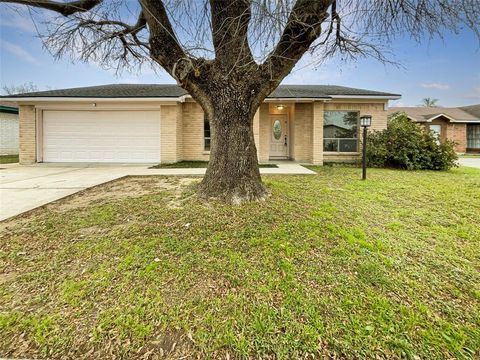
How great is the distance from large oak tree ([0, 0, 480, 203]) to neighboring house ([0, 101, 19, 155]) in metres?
16.3

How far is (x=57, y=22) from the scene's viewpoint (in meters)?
5.59

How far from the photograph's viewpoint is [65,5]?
16.7 ft

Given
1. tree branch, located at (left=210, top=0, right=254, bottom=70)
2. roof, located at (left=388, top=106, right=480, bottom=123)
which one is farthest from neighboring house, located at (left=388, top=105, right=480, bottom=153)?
tree branch, located at (left=210, top=0, right=254, bottom=70)

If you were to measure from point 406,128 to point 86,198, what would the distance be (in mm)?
12481

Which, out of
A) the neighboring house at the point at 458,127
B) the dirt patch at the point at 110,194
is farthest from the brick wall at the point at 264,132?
the neighboring house at the point at 458,127

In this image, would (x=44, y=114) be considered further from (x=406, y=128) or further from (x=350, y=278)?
(x=406, y=128)

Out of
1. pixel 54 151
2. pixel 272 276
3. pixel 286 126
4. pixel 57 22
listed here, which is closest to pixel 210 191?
pixel 272 276

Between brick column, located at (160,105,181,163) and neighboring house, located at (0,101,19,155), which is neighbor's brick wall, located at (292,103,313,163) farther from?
neighboring house, located at (0,101,19,155)

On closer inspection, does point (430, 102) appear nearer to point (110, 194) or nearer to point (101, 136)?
point (101, 136)

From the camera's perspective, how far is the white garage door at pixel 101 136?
12445 millimetres

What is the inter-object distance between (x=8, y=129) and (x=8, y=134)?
33cm

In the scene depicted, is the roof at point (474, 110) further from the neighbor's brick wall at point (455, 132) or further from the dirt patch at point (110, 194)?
the dirt patch at point (110, 194)

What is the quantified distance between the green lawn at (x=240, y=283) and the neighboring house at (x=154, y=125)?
8052mm

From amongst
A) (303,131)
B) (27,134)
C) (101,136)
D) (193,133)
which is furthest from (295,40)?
(27,134)
